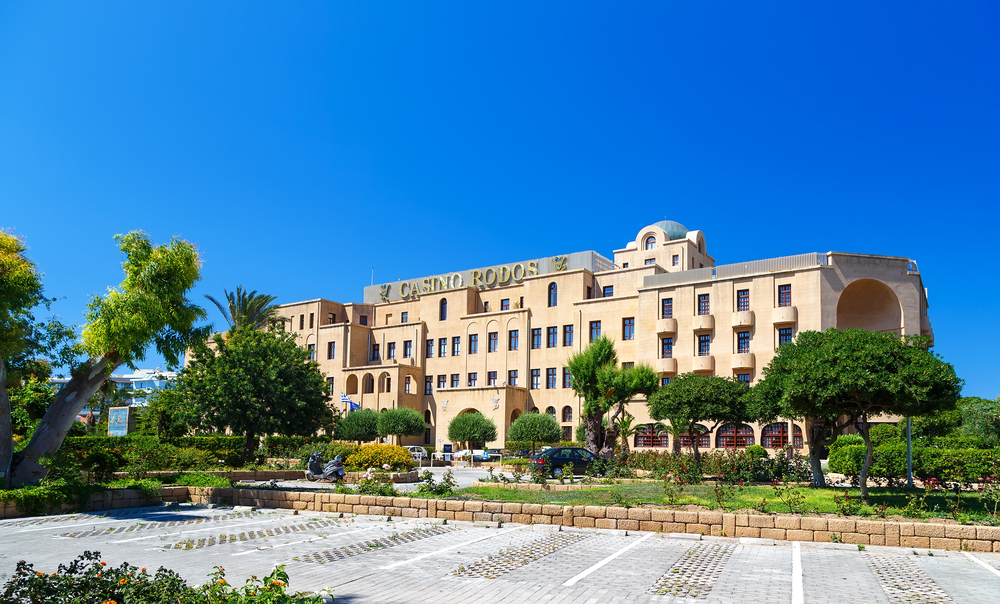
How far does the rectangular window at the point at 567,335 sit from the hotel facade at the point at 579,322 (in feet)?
0.27

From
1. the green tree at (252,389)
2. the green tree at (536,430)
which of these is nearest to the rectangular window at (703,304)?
the green tree at (536,430)

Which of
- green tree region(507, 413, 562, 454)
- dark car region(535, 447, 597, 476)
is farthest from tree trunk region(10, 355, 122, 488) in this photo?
green tree region(507, 413, 562, 454)

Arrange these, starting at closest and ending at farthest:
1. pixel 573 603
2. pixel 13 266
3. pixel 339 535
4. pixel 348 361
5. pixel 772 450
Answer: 1. pixel 573 603
2. pixel 339 535
3. pixel 13 266
4. pixel 772 450
5. pixel 348 361

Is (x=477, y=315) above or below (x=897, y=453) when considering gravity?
above

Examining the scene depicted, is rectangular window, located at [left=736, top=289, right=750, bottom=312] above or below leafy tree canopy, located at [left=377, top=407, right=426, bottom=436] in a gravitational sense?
above

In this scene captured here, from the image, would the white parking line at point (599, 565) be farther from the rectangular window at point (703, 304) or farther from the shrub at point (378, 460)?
the rectangular window at point (703, 304)

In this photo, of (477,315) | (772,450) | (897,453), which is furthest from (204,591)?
(477,315)

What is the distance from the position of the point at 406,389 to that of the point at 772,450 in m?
31.2

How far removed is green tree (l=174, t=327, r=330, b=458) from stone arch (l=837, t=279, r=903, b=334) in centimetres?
3402

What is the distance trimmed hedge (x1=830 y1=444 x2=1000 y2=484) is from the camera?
61.8 ft

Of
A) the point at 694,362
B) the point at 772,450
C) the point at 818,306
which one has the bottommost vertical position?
the point at 772,450

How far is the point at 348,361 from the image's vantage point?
62438 millimetres

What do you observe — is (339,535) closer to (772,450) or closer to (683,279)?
(772,450)

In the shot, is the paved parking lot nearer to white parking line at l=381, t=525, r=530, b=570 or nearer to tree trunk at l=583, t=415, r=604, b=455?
white parking line at l=381, t=525, r=530, b=570
